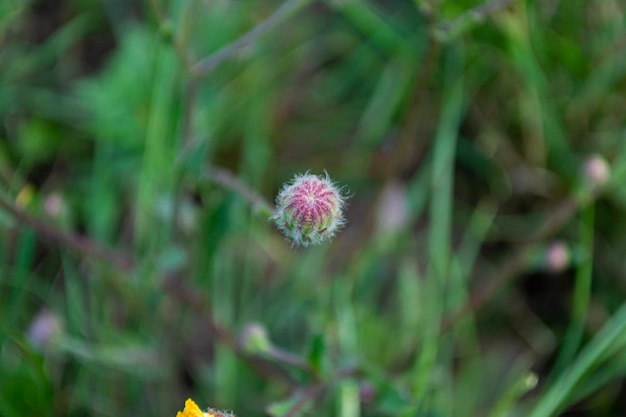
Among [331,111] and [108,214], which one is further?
[331,111]

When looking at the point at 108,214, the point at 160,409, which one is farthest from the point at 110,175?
the point at 160,409

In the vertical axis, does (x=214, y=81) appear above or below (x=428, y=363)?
above

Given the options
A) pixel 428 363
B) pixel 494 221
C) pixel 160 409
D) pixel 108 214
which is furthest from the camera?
pixel 494 221

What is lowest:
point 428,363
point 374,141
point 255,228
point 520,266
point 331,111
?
point 428,363

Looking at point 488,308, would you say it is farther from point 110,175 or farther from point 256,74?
point 110,175

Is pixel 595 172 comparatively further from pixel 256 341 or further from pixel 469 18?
pixel 256 341

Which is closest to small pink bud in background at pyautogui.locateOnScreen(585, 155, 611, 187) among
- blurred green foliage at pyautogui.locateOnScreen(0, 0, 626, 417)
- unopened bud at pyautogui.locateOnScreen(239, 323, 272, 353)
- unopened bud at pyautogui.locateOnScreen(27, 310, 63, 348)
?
blurred green foliage at pyautogui.locateOnScreen(0, 0, 626, 417)

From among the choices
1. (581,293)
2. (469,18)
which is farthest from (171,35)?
(581,293)

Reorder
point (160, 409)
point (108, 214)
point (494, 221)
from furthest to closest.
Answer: point (494, 221), point (108, 214), point (160, 409)
